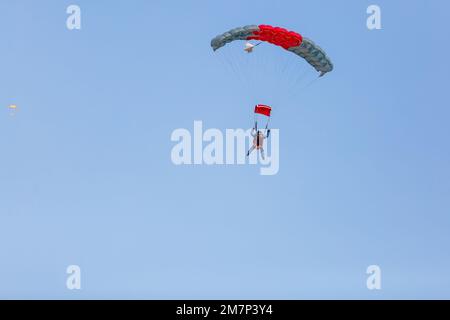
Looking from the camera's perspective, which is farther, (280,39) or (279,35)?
(280,39)

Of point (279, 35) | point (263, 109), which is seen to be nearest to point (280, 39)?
point (279, 35)

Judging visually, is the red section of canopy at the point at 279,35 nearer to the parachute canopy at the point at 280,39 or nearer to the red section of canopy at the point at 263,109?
the parachute canopy at the point at 280,39

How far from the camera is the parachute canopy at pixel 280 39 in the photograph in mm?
40625

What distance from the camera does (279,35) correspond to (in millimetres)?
41062

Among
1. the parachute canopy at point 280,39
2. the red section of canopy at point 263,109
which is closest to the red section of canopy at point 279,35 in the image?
the parachute canopy at point 280,39

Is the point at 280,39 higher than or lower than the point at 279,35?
lower

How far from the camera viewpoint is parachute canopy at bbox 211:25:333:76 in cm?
4062

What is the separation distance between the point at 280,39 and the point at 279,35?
0.21 meters

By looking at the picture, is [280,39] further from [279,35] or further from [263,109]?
[263,109]
